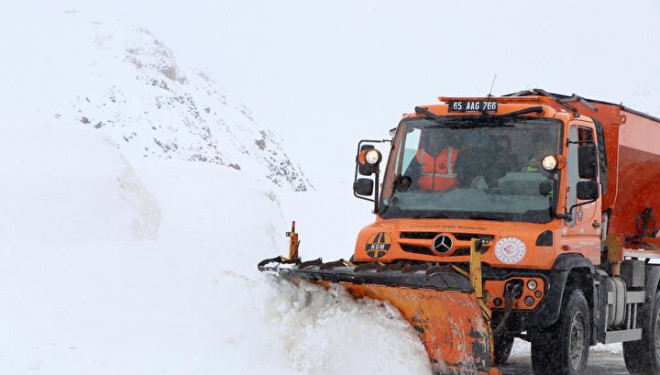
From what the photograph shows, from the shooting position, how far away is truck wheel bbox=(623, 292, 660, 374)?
10.5 metres

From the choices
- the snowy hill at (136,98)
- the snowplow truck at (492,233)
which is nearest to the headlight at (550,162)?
the snowplow truck at (492,233)

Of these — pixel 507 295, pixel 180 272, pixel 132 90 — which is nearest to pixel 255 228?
pixel 180 272

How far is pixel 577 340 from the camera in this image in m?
8.30

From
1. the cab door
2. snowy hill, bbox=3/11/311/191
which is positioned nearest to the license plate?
the cab door

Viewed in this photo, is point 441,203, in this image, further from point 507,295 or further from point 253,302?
point 253,302

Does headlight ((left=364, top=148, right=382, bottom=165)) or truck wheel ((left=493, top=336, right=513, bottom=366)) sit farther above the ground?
headlight ((left=364, top=148, right=382, bottom=165))

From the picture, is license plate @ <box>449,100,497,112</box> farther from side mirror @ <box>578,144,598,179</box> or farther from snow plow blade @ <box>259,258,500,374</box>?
snow plow blade @ <box>259,258,500,374</box>

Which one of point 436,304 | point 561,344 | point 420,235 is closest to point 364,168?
point 420,235

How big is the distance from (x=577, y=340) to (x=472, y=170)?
180 centimetres

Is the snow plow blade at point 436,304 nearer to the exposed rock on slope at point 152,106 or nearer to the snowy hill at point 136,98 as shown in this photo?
the snowy hill at point 136,98

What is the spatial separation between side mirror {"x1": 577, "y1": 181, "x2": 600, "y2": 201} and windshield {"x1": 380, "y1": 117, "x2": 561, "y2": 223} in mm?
214

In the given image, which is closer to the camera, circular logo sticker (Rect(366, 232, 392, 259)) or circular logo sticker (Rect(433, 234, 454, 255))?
circular logo sticker (Rect(433, 234, 454, 255))

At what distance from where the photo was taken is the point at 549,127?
8305 mm

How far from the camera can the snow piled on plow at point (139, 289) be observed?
747cm
